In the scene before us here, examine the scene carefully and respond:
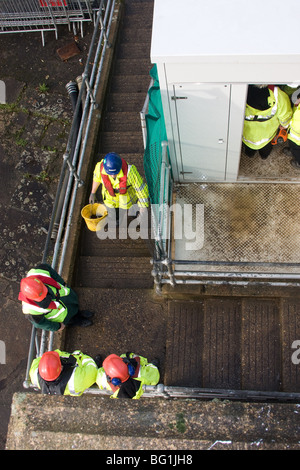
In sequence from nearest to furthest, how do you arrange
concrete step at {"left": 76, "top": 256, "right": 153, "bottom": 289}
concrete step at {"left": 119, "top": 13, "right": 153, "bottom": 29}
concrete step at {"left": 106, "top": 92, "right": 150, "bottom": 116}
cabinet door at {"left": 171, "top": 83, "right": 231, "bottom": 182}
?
cabinet door at {"left": 171, "top": 83, "right": 231, "bottom": 182}, concrete step at {"left": 76, "top": 256, "right": 153, "bottom": 289}, concrete step at {"left": 106, "top": 92, "right": 150, "bottom": 116}, concrete step at {"left": 119, "top": 13, "right": 153, "bottom": 29}

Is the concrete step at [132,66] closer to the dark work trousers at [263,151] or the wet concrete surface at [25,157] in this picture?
the wet concrete surface at [25,157]

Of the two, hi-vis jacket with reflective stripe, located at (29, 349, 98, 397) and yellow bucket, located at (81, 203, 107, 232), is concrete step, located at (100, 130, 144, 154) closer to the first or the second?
yellow bucket, located at (81, 203, 107, 232)

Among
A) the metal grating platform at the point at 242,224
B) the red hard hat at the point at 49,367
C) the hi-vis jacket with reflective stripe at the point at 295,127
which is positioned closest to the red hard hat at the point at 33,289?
the red hard hat at the point at 49,367

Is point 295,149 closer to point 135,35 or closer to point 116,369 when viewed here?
point 116,369

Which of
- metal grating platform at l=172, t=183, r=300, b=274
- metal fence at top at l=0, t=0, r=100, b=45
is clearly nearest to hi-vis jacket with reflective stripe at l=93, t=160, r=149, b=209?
metal grating platform at l=172, t=183, r=300, b=274

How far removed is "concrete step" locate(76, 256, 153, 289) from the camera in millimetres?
6160

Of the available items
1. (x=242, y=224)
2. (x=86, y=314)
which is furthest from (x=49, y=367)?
(x=242, y=224)

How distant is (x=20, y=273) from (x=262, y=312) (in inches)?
179

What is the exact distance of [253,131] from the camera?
5609 millimetres

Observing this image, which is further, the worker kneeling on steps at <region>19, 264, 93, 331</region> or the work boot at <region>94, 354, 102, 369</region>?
the work boot at <region>94, 354, 102, 369</region>

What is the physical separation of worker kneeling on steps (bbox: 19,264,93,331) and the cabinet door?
210 cm

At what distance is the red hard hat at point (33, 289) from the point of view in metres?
5.25
